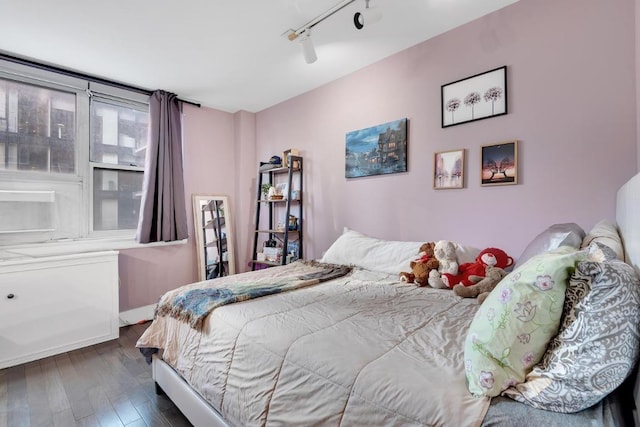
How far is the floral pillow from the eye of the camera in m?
0.74

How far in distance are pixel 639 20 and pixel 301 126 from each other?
8.40ft

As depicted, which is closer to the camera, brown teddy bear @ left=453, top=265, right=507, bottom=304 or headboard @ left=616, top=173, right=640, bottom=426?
headboard @ left=616, top=173, right=640, bottom=426

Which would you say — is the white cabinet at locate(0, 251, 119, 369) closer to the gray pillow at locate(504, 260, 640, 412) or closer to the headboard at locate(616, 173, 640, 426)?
the gray pillow at locate(504, 260, 640, 412)

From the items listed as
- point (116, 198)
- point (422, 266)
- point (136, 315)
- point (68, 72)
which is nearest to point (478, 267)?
point (422, 266)

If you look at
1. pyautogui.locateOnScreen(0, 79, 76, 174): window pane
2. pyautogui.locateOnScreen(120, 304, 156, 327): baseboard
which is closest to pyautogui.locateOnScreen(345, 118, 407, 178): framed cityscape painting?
pyautogui.locateOnScreen(120, 304, 156, 327): baseboard

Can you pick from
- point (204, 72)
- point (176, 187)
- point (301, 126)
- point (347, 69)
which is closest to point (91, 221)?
point (176, 187)

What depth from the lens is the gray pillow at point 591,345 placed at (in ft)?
2.13

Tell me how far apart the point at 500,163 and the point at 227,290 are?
187 centimetres

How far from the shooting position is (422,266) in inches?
76.2

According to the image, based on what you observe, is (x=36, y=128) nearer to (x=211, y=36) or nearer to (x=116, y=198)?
(x=116, y=198)

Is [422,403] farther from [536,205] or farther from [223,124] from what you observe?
[223,124]

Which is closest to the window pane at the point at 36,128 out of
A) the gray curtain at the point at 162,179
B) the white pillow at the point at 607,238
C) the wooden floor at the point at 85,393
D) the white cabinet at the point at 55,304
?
the gray curtain at the point at 162,179

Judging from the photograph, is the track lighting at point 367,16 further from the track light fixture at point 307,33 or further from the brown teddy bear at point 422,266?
the brown teddy bear at point 422,266

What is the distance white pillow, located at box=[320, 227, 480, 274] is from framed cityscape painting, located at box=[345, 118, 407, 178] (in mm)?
592
